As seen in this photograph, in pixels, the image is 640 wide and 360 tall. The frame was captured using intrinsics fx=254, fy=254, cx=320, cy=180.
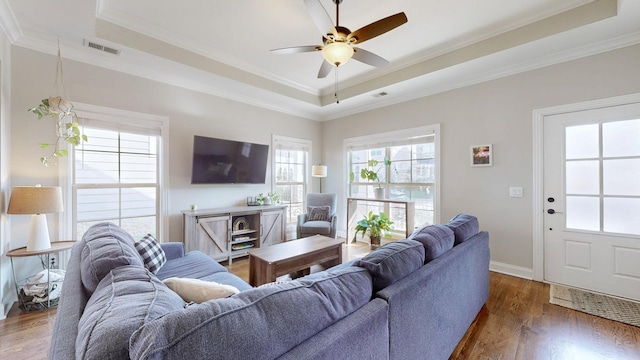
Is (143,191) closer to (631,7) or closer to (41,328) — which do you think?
(41,328)

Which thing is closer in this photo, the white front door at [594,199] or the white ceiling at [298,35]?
the white ceiling at [298,35]

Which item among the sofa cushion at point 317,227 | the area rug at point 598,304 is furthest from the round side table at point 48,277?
the area rug at point 598,304

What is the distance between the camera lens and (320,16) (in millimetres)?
1941

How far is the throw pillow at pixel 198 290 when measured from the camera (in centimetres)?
115

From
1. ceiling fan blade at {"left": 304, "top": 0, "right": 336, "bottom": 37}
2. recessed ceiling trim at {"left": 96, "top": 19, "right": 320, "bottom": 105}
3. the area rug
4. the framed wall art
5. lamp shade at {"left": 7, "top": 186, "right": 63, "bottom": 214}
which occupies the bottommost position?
the area rug

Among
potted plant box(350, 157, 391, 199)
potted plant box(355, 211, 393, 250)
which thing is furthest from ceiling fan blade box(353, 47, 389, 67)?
potted plant box(355, 211, 393, 250)

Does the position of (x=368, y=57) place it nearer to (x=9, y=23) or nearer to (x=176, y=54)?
(x=176, y=54)

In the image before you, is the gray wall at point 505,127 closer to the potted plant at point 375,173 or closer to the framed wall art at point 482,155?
the framed wall art at point 482,155

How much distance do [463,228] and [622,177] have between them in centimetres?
203

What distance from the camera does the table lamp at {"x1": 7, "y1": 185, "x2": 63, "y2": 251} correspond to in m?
2.24

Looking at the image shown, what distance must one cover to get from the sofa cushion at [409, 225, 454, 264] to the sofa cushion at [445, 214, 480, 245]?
0.47 ft

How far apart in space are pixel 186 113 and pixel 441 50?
11.8 feet

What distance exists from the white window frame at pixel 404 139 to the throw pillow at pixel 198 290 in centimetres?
347

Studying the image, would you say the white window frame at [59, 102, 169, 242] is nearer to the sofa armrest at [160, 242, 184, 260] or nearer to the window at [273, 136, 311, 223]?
the sofa armrest at [160, 242, 184, 260]
